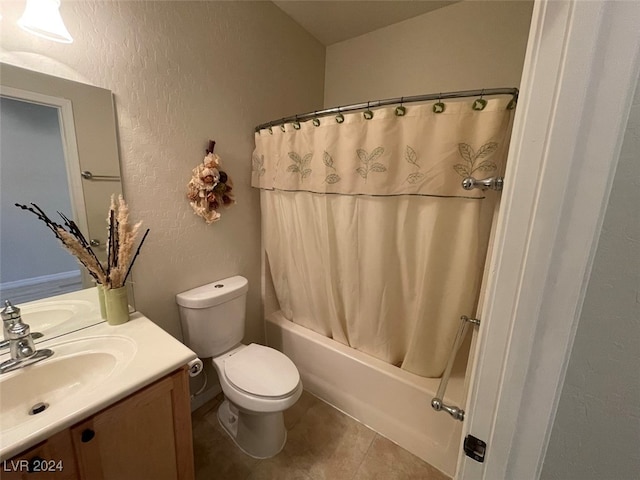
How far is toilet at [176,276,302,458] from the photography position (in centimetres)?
127

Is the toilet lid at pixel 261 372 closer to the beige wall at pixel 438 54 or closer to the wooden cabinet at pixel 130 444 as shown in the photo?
the wooden cabinet at pixel 130 444

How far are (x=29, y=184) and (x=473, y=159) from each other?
5.49ft

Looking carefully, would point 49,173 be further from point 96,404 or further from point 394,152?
point 394,152

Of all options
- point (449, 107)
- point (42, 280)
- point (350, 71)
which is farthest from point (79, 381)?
point (350, 71)

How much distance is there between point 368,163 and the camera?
4.23 ft

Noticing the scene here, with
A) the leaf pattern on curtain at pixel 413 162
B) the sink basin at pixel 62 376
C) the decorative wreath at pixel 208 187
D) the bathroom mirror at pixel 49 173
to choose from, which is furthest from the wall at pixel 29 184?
the leaf pattern on curtain at pixel 413 162

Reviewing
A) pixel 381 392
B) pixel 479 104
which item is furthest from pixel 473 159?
pixel 381 392

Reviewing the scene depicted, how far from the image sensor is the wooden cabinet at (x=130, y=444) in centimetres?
71

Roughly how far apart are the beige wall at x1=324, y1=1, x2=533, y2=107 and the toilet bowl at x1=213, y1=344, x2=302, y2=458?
188 cm

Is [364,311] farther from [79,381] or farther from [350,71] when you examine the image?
[350,71]

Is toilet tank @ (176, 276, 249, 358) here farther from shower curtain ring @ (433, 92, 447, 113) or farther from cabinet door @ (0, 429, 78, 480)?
shower curtain ring @ (433, 92, 447, 113)

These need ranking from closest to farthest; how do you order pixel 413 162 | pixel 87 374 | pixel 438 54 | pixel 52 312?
pixel 87 374 < pixel 52 312 < pixel 413 162 < pixel 438 54

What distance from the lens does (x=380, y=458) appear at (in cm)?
140

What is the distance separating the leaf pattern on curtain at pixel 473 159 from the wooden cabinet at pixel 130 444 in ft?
4.38
